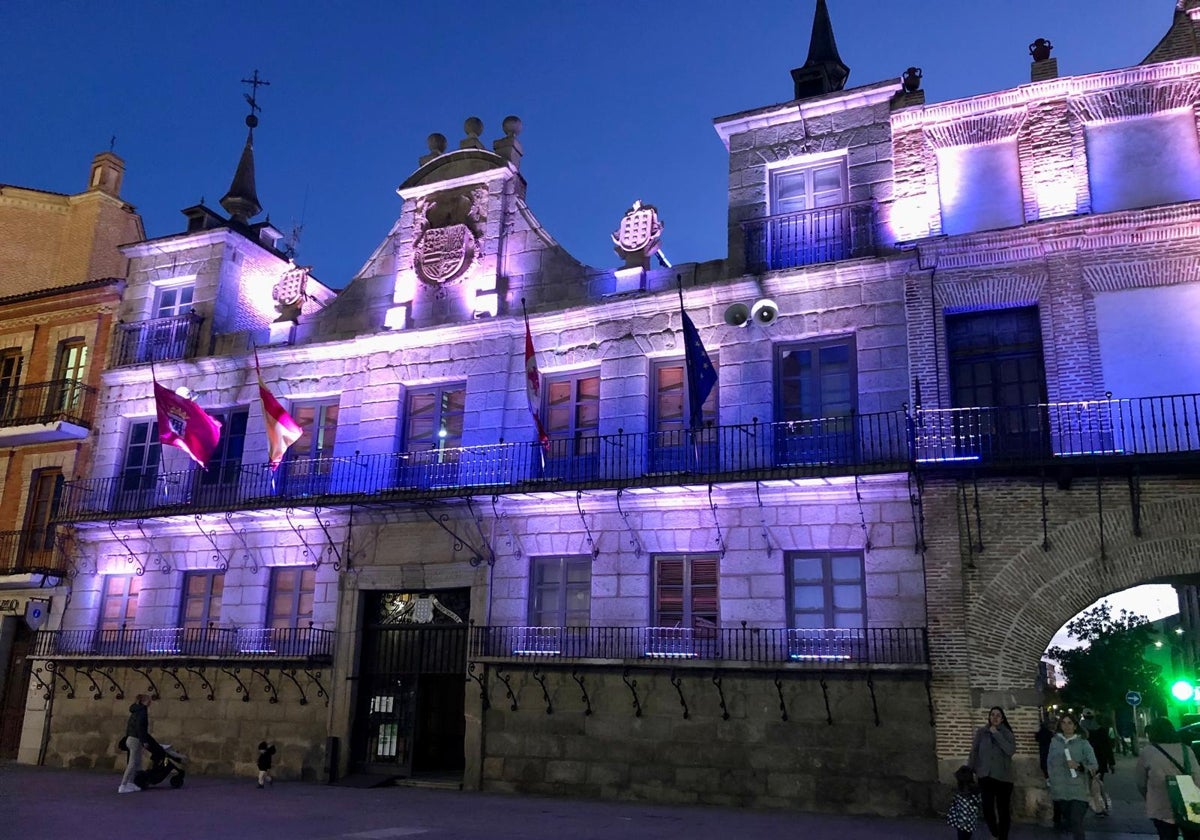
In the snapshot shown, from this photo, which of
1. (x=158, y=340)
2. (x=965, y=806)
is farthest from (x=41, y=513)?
(x=965, y=806)

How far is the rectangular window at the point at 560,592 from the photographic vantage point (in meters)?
18.9

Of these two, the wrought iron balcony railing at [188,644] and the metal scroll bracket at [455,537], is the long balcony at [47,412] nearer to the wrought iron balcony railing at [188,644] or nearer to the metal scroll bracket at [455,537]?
the wrought iron balcony railing at [188,644]

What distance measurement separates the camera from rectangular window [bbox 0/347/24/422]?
2640 cm

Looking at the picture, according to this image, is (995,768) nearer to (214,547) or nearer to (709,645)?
(709,645)

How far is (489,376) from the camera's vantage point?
2084 centimetres

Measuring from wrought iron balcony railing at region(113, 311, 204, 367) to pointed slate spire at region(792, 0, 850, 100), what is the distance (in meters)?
15.5

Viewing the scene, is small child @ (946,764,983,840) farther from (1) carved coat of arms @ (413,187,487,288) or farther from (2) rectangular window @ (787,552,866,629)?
(1) carved coat of arms @ (413,187,487,288)

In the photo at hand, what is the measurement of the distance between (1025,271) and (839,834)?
32.1ft

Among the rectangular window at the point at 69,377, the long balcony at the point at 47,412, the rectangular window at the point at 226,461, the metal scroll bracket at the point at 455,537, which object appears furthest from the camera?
the rectangular window at the point at 69,377

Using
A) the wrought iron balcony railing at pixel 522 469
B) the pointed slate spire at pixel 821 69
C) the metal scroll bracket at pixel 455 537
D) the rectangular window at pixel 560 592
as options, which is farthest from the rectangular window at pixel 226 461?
the pointed slate spire at pixel 821 69

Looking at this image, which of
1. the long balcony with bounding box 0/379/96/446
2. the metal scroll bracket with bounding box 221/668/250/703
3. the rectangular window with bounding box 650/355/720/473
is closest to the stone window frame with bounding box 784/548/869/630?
the rectangular window with bounding box 650/355/720/473

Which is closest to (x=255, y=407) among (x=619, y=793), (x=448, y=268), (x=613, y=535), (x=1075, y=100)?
(x=448, y=268)

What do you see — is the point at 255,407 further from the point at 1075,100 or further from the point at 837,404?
the point at 1075,100

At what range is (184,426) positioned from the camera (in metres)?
21.4
